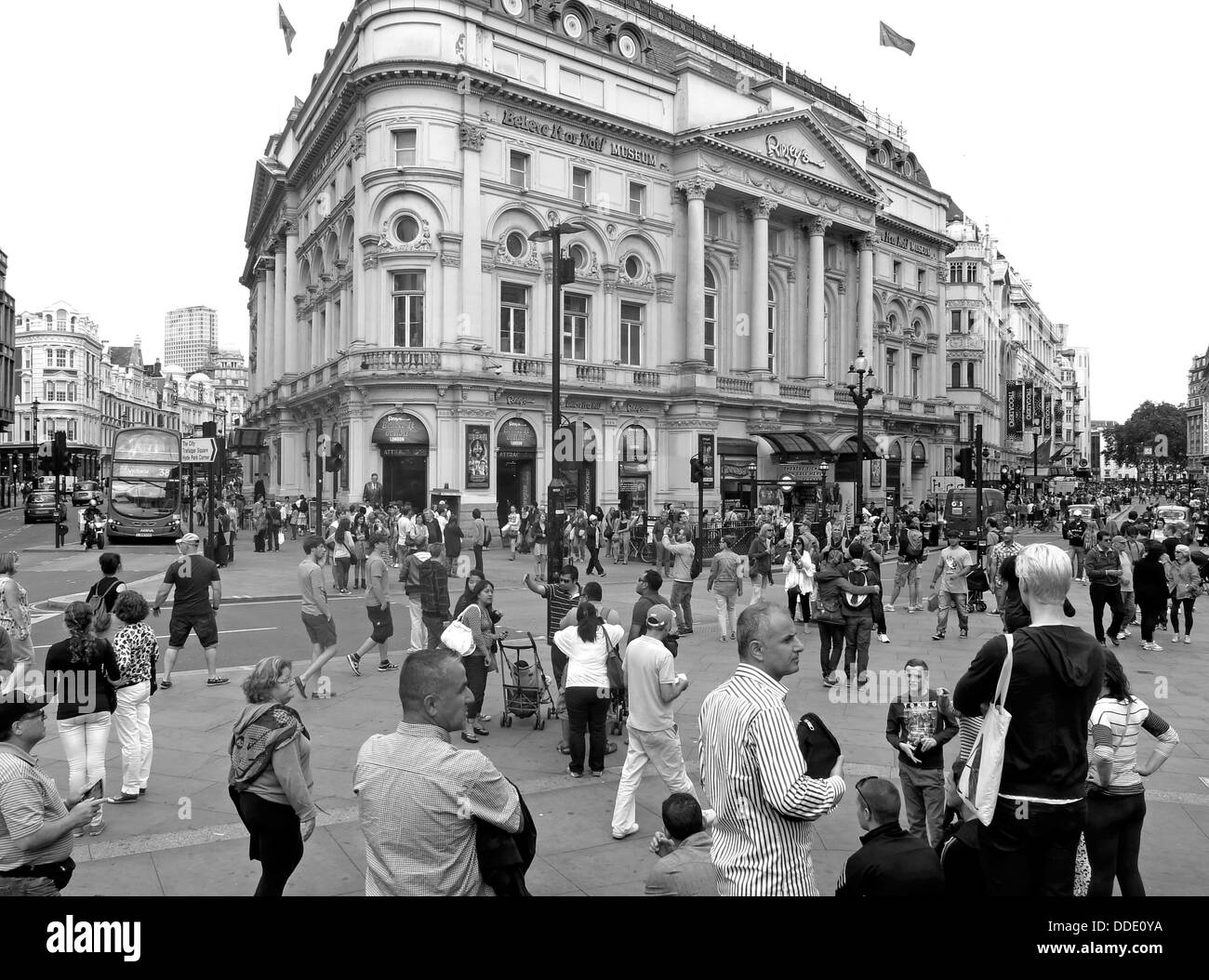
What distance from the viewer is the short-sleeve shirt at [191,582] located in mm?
10820

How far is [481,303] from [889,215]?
97.2ft

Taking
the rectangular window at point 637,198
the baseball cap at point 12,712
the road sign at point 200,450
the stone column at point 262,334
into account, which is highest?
the rectangular window at point 637,198

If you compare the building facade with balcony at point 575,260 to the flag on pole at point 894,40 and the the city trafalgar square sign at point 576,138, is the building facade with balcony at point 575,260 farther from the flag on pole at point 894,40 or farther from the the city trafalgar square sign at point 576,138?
the flag on pole at point 894,40

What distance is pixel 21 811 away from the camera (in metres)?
3.85

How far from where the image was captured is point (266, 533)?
29500 mm

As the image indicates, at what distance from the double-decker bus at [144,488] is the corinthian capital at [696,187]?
947 inches

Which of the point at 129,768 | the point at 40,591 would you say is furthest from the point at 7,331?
the point at 129,768

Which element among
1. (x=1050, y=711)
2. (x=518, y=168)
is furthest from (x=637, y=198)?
(x=1050, y=711)

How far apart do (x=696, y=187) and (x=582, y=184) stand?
5.52 metres

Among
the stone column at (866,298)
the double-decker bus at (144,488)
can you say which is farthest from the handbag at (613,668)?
the stone column at (866,298)

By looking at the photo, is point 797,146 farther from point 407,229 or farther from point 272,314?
point 272,314

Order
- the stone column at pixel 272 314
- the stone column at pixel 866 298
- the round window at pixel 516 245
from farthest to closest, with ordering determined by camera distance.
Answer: the stone column at pixel 272 314 → the stone column at pixel 866 298 → the round window at pixel 516 245

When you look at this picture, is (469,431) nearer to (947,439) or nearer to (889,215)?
(889,215)

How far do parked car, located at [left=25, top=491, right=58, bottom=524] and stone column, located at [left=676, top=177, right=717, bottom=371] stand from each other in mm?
36235
